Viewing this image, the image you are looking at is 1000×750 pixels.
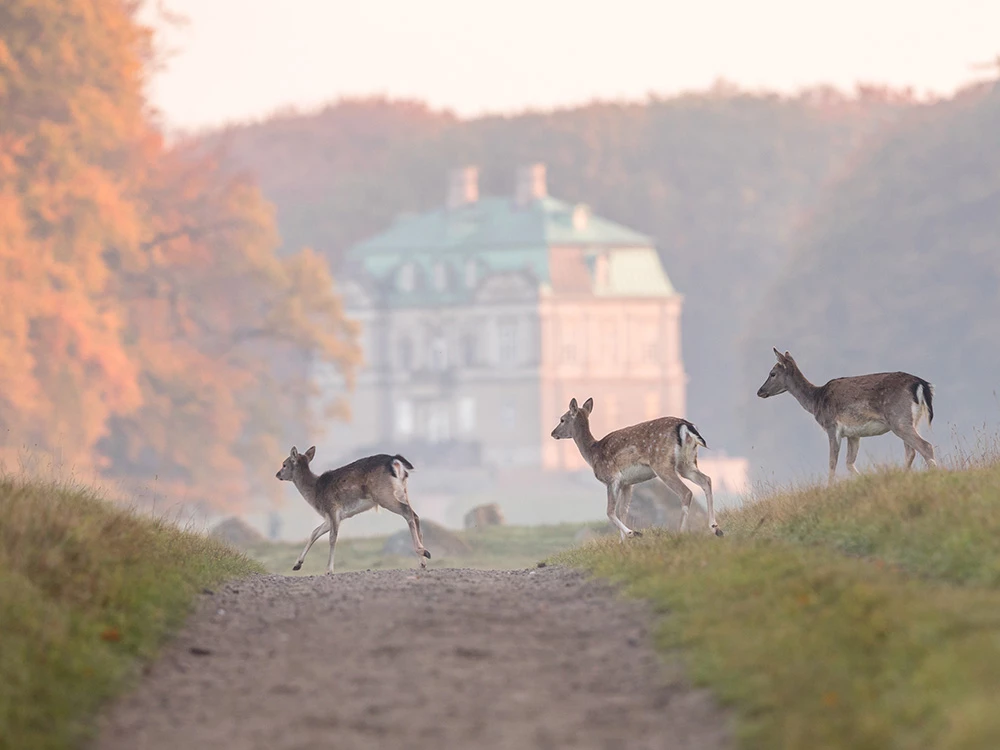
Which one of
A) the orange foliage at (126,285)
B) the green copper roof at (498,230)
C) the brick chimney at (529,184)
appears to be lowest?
the orange foliage at (126,285)

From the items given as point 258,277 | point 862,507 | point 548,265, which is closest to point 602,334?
point 548,265

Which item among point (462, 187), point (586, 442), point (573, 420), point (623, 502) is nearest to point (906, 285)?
point (462, 187)

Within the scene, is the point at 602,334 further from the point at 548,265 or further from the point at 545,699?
the point at 545,699

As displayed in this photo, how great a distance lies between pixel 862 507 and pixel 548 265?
103 m

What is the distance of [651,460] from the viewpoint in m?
18.0

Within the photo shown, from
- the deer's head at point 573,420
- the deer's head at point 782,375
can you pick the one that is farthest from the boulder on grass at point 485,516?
the deer's head at point 573,420

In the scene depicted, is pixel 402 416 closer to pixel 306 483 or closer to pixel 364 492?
pixel 306 483

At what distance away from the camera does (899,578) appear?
1282 centimetres

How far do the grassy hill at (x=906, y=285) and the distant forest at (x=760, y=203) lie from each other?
90 mm

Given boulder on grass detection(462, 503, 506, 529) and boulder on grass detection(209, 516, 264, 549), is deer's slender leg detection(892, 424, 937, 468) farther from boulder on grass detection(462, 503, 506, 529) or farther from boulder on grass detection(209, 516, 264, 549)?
boulder on grass detection(209, 516, 264, 549)

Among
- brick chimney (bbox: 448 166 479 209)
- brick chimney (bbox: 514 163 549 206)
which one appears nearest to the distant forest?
brick chimney (bbox: 448 166 479 209)

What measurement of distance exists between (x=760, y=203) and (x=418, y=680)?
4911 inches

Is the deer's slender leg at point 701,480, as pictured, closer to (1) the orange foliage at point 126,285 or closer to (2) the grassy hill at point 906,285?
(1) the orange foliage at point 126,285

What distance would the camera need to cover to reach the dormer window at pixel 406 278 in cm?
12256
